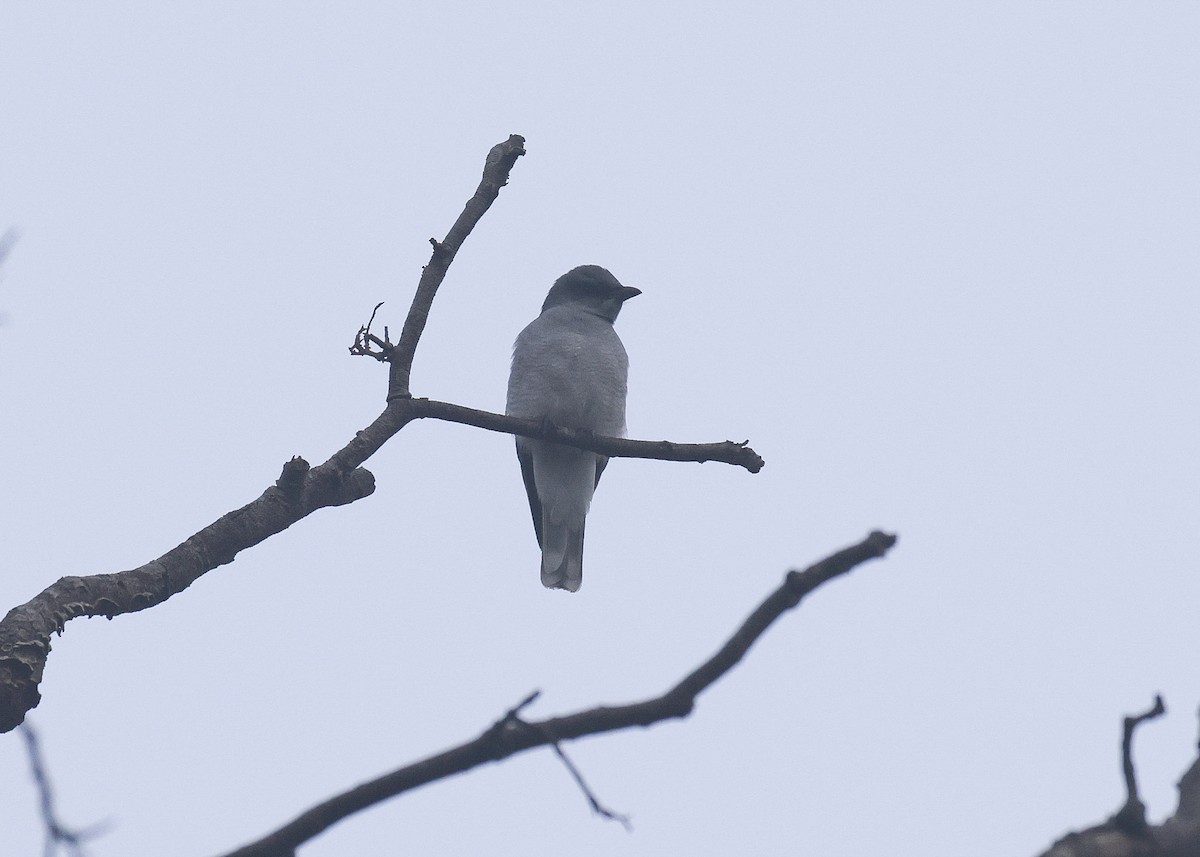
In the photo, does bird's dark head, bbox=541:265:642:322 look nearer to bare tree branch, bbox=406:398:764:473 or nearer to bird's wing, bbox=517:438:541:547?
bird's wing, bbox=517:438:541:547

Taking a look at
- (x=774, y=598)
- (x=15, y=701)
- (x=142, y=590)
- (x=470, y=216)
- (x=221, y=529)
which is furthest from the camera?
(x=470, y=216)

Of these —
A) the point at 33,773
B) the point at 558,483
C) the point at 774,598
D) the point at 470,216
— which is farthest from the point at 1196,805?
the point at 558,483

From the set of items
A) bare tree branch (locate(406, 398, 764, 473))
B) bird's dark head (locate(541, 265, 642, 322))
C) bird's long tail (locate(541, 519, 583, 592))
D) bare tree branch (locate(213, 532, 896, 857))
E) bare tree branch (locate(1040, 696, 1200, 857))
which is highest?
bird's dark head (locate(541, 265, 642, 322))

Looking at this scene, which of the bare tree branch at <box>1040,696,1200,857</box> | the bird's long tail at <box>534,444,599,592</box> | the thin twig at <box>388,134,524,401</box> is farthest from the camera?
the bird's long tail at <box>534,444,599,592</box>

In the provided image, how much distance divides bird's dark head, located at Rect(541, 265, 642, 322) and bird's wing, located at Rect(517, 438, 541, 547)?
1.25m

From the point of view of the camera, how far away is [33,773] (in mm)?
3168

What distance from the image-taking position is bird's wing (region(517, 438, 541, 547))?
8.54 meters

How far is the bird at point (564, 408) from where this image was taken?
7.93 metres

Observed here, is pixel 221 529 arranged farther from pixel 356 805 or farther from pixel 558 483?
pixel 558 483

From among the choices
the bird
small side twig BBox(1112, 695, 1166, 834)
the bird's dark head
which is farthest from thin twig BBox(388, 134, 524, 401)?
small side twig BBox(1112, 695, 1166, 834)

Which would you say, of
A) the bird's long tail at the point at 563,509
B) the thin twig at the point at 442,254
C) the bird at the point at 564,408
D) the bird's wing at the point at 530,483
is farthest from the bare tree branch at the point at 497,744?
the bird's wing at the point at 530,483

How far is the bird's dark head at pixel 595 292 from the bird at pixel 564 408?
308mm

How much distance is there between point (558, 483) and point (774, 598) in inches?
241

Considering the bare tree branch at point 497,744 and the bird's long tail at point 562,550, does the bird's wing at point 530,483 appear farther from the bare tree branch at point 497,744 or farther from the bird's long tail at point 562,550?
the bare tree branch at point 497,744
